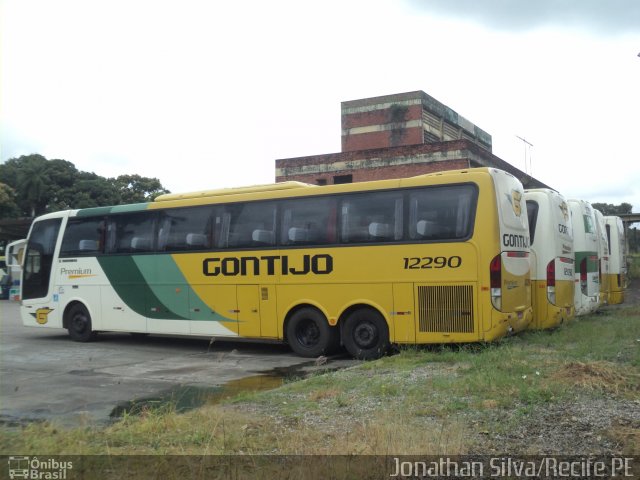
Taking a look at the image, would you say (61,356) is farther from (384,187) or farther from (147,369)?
(384,187)

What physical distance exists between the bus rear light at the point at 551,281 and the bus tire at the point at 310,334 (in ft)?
14.8

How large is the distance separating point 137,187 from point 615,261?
150ft

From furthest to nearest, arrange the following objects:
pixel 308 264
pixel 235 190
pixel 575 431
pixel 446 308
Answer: pixel 235 190, pixel 308 264, pixel 446 308, pixel 575 431

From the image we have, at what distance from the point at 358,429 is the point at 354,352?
5.94m

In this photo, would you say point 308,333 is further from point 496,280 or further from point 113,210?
point 113,210

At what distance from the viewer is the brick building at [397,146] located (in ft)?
123

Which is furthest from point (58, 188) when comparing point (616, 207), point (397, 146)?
point (616, 207)

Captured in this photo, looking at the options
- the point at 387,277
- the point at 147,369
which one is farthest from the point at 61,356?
the point at 387,277

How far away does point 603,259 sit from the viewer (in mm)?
18922

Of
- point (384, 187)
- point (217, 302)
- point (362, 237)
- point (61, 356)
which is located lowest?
point (61, 356)

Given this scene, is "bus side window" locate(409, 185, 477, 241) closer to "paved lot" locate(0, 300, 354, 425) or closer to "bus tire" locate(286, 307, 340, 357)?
"bus tire" locate(286, 307, 340, 357)

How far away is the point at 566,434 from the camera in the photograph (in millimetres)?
5566

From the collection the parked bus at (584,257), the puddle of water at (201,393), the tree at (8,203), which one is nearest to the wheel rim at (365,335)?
the puddle of water at (201,393)

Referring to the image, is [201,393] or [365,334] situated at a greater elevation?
[365,334]
